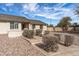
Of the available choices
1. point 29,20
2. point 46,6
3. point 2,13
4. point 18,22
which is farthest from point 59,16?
point 2,13

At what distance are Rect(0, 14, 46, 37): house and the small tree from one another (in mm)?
459

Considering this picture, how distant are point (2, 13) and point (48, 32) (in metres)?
1.36

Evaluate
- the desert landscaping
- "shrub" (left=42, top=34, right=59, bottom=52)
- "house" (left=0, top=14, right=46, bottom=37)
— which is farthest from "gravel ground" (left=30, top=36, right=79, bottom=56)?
"house" (left=0, top=14, right=46, bottom=37)

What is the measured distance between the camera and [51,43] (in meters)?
4.48

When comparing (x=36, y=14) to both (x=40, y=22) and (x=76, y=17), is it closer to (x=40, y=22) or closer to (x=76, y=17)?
(x=40, y=22)

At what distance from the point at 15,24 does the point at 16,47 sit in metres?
0.72

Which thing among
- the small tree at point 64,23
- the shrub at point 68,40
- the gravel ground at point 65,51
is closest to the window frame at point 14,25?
the gravel ground at point 65,51

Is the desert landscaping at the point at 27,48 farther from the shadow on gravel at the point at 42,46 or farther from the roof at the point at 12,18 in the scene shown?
the roof at the point at 12,18

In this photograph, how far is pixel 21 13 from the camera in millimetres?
4570

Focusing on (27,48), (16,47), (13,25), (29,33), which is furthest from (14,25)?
(27,48)

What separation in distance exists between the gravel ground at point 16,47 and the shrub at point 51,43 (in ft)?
0.88

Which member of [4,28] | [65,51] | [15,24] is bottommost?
[65,51]

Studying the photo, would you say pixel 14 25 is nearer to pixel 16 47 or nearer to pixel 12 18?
pixel 12 18

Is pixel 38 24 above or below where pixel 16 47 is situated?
above
